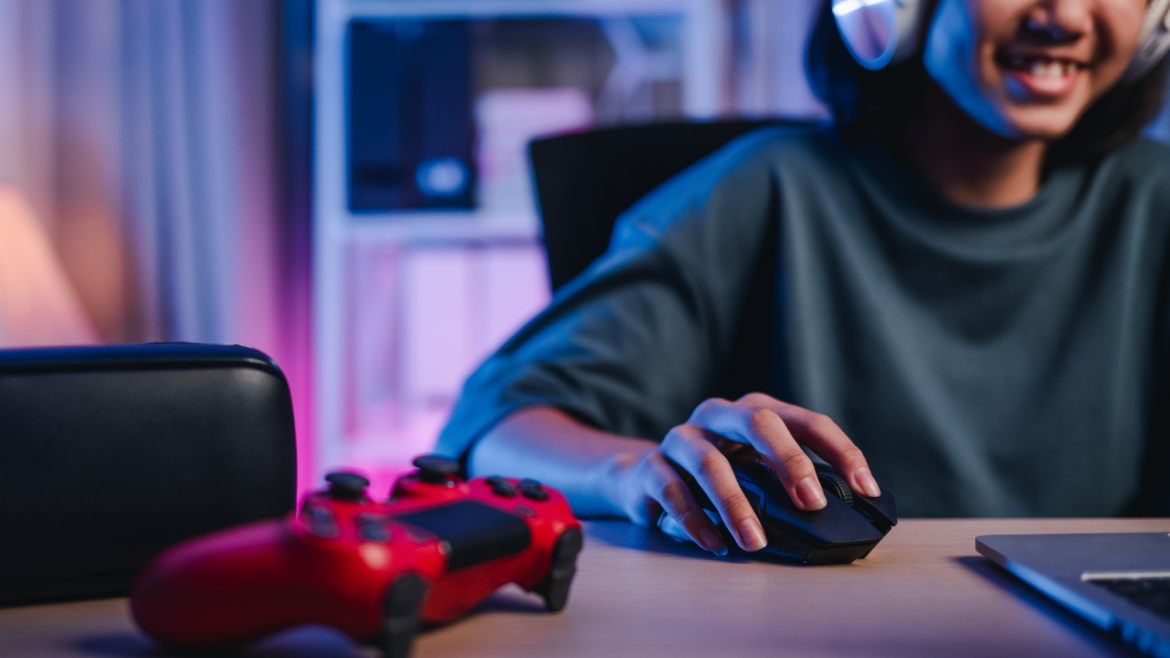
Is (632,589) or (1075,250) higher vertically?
(1075,250)

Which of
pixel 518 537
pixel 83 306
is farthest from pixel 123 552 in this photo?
pixel 83 306

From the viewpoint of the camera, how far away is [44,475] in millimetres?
342

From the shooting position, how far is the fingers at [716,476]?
0.42 meters

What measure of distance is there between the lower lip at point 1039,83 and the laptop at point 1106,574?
0.45 m

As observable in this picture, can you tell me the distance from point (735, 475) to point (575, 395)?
1.07 feet

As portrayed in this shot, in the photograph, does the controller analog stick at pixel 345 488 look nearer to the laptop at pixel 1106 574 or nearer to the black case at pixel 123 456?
the black case at pixel 123 456

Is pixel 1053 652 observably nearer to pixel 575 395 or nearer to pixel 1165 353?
pixel 575 395

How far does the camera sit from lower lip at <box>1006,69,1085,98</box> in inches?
29.7

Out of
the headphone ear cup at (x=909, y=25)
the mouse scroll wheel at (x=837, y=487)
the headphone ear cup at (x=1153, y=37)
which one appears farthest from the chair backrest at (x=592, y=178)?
the mouse scroll wheel at (x=837, y=487)

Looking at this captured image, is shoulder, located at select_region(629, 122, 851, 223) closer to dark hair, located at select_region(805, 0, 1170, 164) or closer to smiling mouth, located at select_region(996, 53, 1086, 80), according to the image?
dark hair, located at select_region(805, 0, 1170, 164)

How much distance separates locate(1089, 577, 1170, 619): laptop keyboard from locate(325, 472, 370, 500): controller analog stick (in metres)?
0.29

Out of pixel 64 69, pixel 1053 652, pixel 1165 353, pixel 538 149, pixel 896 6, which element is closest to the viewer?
pixel 1053 652

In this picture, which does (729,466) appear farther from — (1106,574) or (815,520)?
(1106,574)

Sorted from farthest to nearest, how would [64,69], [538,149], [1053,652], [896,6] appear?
1. [64,69]
2. [538,149]
3. [896,6]
4. [1053,652]
